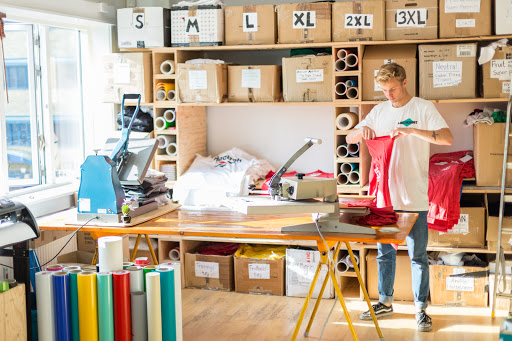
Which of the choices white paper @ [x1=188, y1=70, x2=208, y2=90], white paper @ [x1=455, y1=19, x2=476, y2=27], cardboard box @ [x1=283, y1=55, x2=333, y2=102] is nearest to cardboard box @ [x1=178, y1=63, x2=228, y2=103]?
white paper @ [x1=188, y1=70, x2=208, y2=90]

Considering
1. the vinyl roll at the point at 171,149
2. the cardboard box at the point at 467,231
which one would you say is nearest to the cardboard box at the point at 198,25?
the vinyl roll at the point at 171,149

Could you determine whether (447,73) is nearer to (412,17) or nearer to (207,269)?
(412,17)

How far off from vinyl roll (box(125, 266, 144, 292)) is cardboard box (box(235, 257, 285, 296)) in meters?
1.72

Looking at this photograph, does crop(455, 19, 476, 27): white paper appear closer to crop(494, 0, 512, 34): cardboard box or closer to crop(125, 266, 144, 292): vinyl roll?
crop(494, 0, 512, 34): cardboard box

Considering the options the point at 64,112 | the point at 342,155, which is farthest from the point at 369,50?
the point at 64,112

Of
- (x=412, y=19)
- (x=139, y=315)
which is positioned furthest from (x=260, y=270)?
(x=412, y=19)

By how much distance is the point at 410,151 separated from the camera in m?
4.56

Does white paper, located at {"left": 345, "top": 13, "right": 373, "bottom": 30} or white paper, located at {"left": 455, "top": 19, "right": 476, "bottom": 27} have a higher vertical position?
white paper, located at {"left": 345, "top": 13, "right": 373, "bottom": 30}

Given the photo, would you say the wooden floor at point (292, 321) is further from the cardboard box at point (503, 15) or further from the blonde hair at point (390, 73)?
the cardboard box at point (503, 15)

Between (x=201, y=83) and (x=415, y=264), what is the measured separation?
6.92 feet

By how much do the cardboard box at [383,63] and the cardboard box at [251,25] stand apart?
743mm

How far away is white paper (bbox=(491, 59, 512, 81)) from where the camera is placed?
4938 millimetres

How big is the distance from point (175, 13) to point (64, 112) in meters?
1.17

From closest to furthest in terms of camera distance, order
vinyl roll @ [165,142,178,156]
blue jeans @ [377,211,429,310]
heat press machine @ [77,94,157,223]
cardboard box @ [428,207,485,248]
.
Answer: heat press machine @ [77,94,157,223] < blue jeans @ [377,211,429,310] < cardboard box @ [428,207,485,248] < vinyl roll @ [165,142,178,156]
